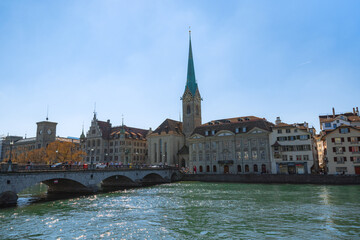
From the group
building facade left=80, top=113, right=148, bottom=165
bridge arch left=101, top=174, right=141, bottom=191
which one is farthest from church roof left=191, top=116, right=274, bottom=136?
building facade left=80, top=113, right=148, bottom=165

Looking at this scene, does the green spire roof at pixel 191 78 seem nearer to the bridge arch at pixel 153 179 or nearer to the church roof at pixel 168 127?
the church roof at pixel 168 127

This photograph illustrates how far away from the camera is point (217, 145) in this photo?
251ft

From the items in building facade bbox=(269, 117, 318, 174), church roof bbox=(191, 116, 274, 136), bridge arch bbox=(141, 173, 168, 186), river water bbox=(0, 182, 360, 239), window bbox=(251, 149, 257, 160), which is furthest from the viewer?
church roof bbox=(191, 116, 274, 136)

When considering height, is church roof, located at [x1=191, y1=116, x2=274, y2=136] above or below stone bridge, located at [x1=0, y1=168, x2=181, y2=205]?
above

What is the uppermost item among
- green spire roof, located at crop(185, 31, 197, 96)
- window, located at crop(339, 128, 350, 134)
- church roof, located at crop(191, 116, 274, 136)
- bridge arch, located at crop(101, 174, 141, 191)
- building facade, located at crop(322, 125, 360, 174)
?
green spire roof, located at crop(185, 31, 197, 96)

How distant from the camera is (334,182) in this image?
2078 inches

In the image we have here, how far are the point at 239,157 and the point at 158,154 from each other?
1210 inches

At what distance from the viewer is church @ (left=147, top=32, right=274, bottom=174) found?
7006cm

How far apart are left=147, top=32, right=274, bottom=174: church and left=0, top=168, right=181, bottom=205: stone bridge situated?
9.83 m

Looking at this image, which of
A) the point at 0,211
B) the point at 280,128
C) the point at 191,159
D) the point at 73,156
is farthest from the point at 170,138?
the point at 0,211

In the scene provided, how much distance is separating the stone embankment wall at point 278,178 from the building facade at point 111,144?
3345 centimetres

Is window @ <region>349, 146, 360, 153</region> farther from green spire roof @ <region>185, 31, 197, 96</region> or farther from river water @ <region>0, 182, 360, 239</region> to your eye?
green spire roof @ <region>185, 31, 197, 96</region>

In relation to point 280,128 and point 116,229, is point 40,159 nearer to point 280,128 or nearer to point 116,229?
point 280,128

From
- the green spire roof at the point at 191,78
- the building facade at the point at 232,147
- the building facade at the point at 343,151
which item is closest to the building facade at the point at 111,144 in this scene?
the green spire roof at the point at 191,78
